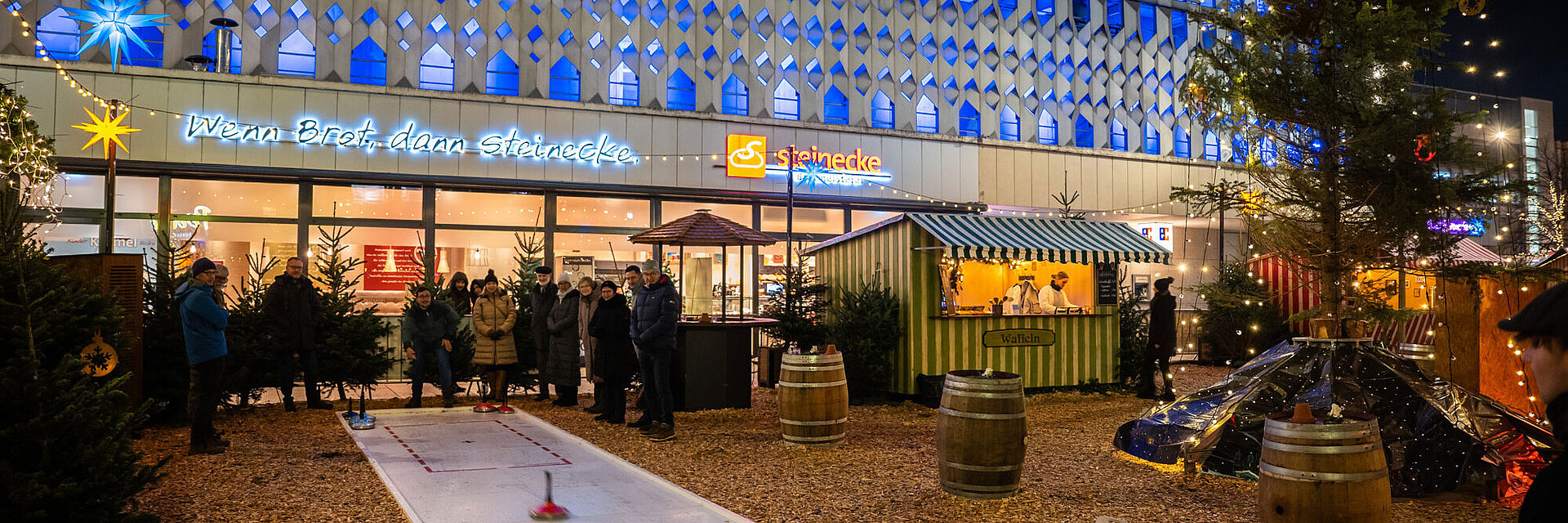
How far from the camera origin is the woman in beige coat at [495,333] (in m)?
11.0

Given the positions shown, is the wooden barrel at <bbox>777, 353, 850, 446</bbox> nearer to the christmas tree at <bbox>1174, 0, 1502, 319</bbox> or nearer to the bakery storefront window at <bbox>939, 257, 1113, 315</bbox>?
the christmas tree at <bbox>1174, 0, 1502, 319</bbox>

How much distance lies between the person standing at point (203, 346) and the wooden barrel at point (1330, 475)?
7.50 m

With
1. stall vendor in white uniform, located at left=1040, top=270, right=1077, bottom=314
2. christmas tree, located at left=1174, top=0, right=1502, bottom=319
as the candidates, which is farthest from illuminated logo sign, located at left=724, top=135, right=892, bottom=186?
christmas tree, located at left=1174, top=0, right=1502, bottom=319

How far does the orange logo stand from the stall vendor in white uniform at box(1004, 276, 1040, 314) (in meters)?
7.16

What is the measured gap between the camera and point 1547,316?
2113 mm

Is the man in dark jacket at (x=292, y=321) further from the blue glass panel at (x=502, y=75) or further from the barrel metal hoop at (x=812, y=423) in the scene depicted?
the blue glass panel at (x=502, y=75)

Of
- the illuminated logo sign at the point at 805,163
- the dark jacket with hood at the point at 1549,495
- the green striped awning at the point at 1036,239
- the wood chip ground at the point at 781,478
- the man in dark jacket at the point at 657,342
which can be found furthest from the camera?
the illuminated logo sign at the point at 805,163

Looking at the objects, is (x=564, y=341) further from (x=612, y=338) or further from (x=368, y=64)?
(x=368, y=64)

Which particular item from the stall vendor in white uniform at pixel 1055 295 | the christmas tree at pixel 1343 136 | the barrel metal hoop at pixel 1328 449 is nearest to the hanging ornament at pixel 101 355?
the barrel metal hoop at pixel 1328 449

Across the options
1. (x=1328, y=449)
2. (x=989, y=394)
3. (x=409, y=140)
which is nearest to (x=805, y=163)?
(x=409, y=140)

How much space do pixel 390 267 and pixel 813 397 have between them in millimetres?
11370

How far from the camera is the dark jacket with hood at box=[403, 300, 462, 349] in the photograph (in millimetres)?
10812

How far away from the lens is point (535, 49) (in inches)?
709

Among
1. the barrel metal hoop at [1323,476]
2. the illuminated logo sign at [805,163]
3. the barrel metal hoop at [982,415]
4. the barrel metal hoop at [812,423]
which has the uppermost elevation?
the illuminated logo sign at [805,163]
